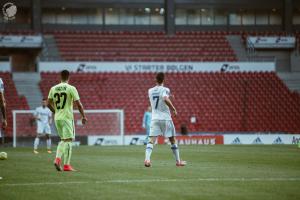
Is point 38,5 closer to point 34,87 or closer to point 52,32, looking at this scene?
point 52,32

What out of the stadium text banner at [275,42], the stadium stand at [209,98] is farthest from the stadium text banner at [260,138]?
the stadium text banner at [275,42]

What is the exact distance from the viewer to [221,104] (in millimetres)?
47531

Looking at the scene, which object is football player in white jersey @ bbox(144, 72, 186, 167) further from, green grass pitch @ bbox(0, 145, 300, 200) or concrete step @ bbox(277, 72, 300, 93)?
concrete step @ bbox(277, 72, 300, 93)

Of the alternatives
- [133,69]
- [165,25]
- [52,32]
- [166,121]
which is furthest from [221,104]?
[166,121]

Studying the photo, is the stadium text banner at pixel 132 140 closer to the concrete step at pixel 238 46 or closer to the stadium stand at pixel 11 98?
the stadium stand at pixel 11 98

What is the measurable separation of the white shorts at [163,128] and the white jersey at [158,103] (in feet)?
0.36

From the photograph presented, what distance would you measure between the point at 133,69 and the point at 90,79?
10.3 ft

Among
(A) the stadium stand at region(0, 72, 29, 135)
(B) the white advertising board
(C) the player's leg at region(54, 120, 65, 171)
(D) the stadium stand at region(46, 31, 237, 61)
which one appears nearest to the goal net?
(A) the stadium stand at region(0, 72, 29, 135)

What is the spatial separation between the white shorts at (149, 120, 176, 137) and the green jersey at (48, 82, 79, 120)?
2.58 metres

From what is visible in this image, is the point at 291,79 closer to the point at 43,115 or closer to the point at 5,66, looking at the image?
the point at 5,66

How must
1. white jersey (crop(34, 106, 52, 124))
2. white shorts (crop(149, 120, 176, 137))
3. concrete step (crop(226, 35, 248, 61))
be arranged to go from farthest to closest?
concrete step (crop(226, 35, 248, 61)), white jersey (crop(34, 106, 52, 124)), white shorts (crop(149, 120, 176, 137))

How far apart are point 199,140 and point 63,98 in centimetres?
2355

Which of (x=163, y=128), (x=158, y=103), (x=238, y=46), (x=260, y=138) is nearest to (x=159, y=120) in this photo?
(x=163, y=128)

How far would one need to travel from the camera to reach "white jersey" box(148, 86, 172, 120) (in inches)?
725
